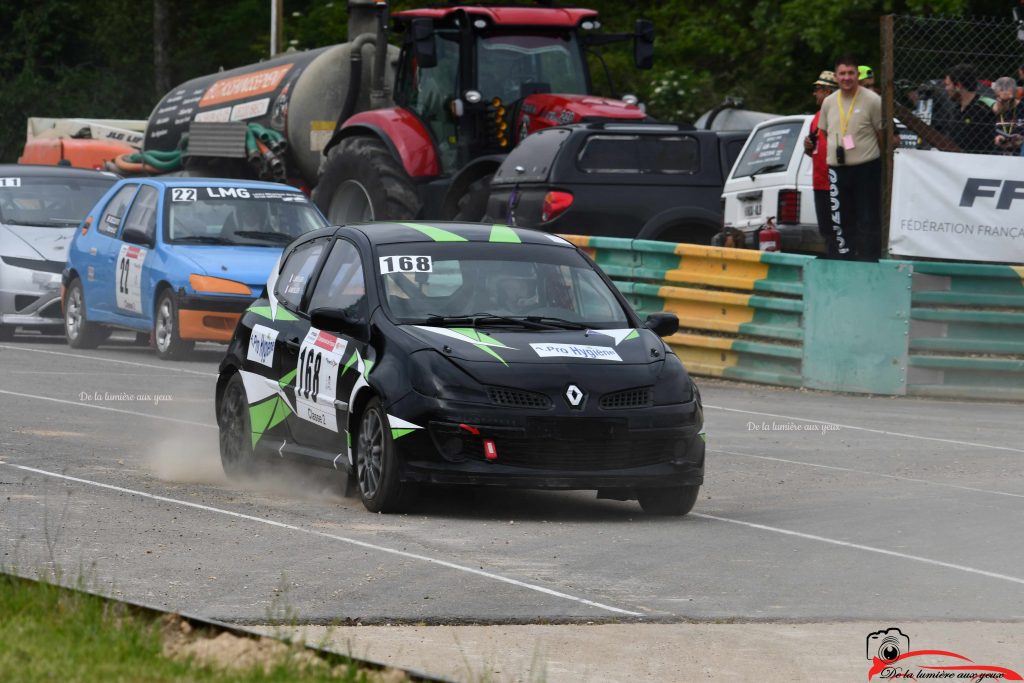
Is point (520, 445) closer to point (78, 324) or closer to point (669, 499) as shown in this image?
point (669, 499)

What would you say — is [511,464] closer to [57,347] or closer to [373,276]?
Answer: [373,276]

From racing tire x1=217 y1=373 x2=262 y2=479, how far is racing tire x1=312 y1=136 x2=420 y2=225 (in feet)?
35.6

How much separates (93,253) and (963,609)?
14.9 meters

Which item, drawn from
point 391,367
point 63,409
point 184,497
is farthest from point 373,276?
point 63,409

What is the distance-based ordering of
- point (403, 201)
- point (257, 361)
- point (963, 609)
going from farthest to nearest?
point (403, 201) < point (257, 361) < point (963, 609)

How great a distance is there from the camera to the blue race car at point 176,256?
19.2m

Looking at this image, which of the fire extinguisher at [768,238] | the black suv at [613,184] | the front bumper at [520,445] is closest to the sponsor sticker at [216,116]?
the black suv at [613,184]

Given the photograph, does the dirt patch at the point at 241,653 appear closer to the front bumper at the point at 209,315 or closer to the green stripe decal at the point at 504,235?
the green stripe decal at the point at 504,235

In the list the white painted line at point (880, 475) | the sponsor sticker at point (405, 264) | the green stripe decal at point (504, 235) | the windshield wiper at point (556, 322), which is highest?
the green stripe decal at point (504, 235)

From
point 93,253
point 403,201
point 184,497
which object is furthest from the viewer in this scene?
point 403,201

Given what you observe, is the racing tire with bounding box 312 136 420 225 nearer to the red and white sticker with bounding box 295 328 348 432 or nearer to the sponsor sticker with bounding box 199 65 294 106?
the sponsor sticker with bounding box 199 65 294 106

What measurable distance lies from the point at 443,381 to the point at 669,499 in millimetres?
1411

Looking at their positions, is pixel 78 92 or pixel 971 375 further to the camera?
pixel 78 92

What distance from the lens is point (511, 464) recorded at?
382 inches
